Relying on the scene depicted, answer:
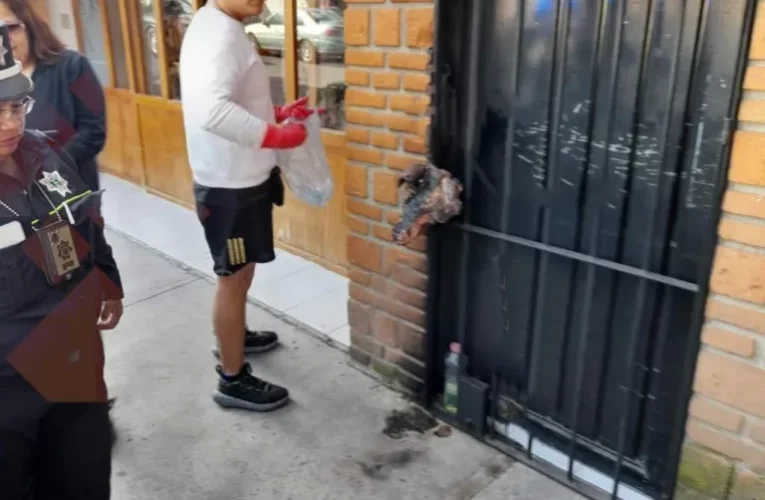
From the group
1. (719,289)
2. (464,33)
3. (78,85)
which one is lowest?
(719,289)

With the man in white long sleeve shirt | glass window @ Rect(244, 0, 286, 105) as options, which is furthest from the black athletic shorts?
glass window @ Rect(244, 0, 286, 105)

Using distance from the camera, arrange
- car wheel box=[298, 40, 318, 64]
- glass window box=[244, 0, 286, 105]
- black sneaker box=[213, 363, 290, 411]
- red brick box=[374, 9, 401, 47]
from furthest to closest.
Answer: glass window box=[244, 0, 286, 105] < car wheel box=[298, 40, 318, 64] < black sneaker box=[213, 363, 290, 411] < red brick box=[374, 9, 401, 47]

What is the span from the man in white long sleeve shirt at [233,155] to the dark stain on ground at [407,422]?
1.51 ft

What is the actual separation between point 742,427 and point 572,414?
58 cm

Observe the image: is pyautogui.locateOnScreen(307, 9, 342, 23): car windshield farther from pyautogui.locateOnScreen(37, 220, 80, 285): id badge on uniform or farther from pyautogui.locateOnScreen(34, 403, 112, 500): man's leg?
pyautogui.locateOnScreen(34, 403, 112, 500): man's leg

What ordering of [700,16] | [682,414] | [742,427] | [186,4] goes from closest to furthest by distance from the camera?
[700,16], [742,427], [682,414], [186,4]

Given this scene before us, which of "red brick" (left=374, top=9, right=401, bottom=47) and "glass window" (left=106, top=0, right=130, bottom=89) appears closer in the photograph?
"red brick" (left=374, top=9, right=401, bottom=47)

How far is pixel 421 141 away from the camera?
2400mm

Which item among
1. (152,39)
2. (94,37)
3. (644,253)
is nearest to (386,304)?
(644,253)

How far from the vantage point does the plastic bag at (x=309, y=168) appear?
2.60 m

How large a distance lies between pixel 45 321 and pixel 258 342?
5.58 ft

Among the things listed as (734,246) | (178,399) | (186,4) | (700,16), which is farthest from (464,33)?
(186,4)

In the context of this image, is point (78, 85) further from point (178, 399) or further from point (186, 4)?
point (186, 4)

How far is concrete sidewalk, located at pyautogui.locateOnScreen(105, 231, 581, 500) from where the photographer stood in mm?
2277
